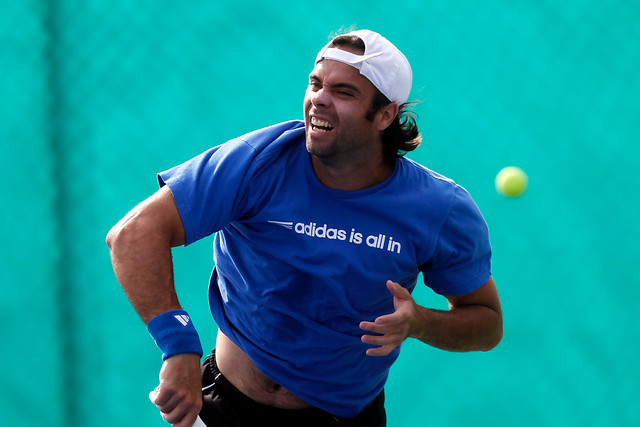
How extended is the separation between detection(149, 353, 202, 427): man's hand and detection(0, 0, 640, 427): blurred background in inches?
57.1

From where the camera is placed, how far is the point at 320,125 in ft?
5.06

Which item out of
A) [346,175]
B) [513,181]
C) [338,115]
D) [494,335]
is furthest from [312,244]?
[513,181]

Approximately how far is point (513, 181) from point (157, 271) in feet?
4.82

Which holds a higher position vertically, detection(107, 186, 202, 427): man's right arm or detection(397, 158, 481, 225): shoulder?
detection(397, 158, 481, 225): shoulder

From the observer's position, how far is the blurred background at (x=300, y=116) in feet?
8.33

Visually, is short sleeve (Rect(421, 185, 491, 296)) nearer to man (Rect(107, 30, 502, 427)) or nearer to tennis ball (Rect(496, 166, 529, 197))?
man (Rect(107, 30, 502, 427))

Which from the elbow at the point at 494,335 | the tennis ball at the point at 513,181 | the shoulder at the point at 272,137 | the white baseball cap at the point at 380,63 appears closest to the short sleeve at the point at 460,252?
the elbow at the point at 494,335

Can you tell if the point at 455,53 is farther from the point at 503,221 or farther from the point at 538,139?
the point at 503,221

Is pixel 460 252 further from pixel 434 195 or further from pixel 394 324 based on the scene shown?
pixel 394 324

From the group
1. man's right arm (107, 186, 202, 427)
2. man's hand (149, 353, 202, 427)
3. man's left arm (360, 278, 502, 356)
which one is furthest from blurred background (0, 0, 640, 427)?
man's hand (149, 353, 202, 427)

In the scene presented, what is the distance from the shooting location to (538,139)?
256 cm

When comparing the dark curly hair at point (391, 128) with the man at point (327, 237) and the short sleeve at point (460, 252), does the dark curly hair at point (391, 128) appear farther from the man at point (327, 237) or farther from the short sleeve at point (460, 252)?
the short sleeve at point (460, 252)

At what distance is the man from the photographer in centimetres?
148

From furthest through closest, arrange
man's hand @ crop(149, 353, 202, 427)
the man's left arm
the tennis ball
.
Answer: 1. the tennis ball
2. the man's left arm
3. man's hand @ crop(149, 353, 202, 427)
